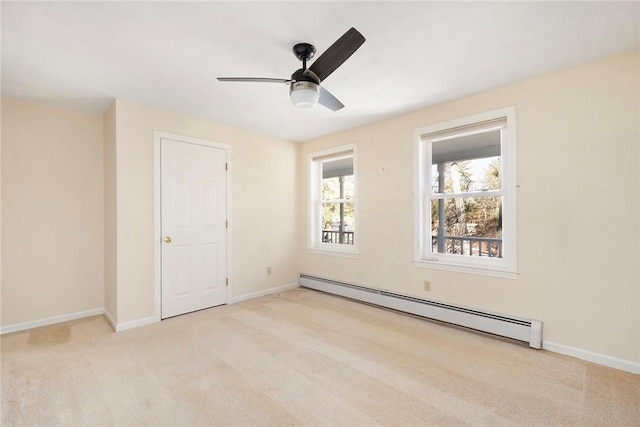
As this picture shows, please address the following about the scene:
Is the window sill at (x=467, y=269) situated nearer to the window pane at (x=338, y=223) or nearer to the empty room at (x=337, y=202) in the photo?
the empty room at (x=337, y=202)

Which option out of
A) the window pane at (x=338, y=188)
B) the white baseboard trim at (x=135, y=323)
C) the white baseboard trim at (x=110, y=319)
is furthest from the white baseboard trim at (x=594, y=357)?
the white baseboard trim at (x=110, y=319)

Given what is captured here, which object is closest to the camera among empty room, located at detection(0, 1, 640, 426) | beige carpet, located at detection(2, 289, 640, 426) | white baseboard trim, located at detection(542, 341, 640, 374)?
beige carpet, located at detection(2, 289, 640, 426)

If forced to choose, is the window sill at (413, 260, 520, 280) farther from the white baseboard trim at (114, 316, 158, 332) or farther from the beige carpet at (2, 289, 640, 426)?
the white baseboard trim at (114, 316, 158, 332)

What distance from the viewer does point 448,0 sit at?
179 centimetres

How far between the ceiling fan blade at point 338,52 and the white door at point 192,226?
2346 mm

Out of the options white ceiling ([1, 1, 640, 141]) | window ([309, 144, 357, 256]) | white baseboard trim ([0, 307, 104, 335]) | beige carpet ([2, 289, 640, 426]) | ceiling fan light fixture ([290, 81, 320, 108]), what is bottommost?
beige carpet ([2, 289, 640, 426])

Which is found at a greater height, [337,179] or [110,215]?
[337,179]

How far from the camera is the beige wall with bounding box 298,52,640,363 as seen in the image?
2.37 m

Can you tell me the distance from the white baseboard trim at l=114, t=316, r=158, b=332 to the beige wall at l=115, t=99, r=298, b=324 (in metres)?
0.05

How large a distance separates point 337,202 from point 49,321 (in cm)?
381

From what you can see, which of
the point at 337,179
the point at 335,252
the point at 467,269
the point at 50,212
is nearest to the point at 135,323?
the point at 50,212

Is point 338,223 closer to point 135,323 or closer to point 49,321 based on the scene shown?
point 135,323

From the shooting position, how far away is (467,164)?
11.2 feet

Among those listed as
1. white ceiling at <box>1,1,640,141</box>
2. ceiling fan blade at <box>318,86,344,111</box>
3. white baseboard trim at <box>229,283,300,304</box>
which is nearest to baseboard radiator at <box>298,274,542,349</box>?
white baseboard trim at <box>229,283,300,304</box>
